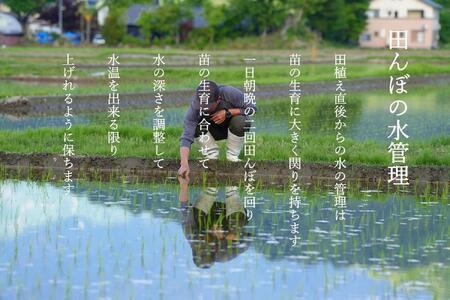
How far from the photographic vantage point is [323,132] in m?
Result: 12.0

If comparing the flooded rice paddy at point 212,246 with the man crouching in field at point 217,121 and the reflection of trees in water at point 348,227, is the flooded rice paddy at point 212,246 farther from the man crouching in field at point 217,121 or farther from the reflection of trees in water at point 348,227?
the man crouching in field at point 217,121

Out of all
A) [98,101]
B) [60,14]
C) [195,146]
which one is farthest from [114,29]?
[195,146]

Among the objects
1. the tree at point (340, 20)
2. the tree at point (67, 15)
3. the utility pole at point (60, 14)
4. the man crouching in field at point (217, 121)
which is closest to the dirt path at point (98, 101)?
the man crouching in field at point (217, 121)

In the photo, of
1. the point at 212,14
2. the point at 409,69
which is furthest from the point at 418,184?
the point at 212,14

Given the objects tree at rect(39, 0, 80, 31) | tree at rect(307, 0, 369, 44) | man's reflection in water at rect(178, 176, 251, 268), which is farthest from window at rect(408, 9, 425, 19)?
man's reflection in water at rect(178, 176, 251, 268)

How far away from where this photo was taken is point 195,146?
9.41 m

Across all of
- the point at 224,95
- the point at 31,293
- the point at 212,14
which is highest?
the point at 212,14

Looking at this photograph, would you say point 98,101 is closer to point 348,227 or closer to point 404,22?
point 348,227

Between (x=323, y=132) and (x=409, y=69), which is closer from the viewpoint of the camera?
(x=323, y=132)

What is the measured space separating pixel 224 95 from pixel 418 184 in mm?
1559

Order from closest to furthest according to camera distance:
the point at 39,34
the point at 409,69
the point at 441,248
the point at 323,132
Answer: the point at 441,248 < the point at 323,132 < the point at 409,69 < the point at 39,34

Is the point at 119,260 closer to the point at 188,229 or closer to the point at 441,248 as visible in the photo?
the point at 188,229

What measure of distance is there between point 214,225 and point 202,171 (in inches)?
85.0

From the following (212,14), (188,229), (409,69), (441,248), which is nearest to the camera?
(441,248)
